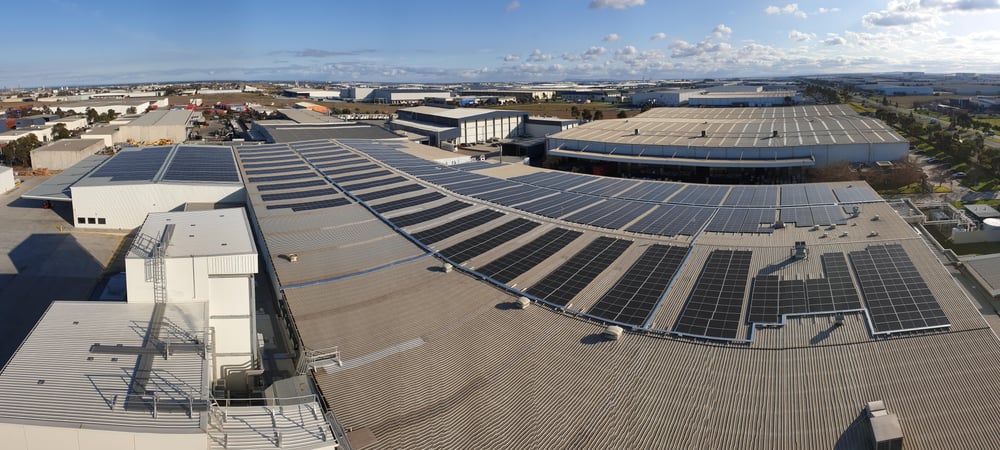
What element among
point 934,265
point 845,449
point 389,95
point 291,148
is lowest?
point 845,449

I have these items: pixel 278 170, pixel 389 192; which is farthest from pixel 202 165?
pixel 389 192

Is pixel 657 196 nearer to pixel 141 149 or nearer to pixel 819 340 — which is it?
pixel 819 340

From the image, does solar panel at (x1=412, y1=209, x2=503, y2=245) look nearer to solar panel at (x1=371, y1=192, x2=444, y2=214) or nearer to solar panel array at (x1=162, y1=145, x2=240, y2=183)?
solar panel at (x1=371, y1=192, x2=444, y2=214)

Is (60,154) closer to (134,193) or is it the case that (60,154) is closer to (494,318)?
(134,193)

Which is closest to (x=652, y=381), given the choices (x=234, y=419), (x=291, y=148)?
(x=234, y=419)

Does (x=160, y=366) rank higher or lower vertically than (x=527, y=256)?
lower
